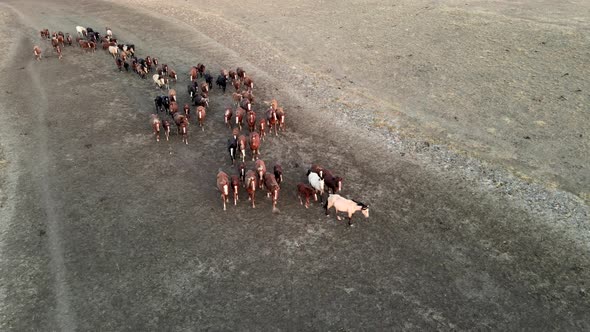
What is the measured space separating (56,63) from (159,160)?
14033mm

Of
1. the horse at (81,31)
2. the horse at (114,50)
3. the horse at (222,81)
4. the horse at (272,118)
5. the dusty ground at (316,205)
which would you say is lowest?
the dusty ground at (316,205)

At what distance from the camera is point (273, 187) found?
1400 centimetres

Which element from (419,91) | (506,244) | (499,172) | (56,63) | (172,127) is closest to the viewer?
(506,244)

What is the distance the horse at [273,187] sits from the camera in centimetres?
1398

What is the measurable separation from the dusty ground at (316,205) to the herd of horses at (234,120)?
0.54 metres

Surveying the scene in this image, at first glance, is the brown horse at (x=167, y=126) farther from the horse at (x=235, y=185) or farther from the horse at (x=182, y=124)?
the horse at (x=235, y=185)

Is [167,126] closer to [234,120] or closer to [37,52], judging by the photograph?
[234,120]

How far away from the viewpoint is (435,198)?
14750 millimetres

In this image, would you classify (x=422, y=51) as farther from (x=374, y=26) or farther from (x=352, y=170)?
(x=352, y=170)

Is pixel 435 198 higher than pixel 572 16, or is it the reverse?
pixel 572 16

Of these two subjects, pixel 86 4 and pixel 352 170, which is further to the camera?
pixel 86 4

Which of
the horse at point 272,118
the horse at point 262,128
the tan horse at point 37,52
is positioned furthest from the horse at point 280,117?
the tan horse at point 37,52

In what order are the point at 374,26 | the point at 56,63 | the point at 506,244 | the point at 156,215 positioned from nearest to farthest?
the point at 506,244 < the point at 156,215 < the point at 56,63 < the point at 374,26

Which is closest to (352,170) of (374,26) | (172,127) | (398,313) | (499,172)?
(499,172)
